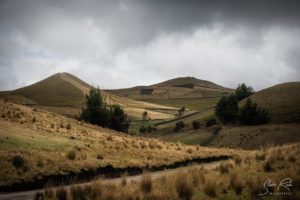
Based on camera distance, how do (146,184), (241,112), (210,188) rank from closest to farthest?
1. (210,188)
2. (146,184)
3. (241,112)

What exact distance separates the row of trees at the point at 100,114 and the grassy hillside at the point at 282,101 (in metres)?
40.5

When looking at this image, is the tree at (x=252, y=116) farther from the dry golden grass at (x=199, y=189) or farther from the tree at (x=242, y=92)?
the dry golden grass at (x=199, y=189)

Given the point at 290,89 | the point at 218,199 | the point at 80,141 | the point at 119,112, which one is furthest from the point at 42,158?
the point at 290,89

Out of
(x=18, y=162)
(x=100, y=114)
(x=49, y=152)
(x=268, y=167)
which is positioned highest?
(x=100, y=114)

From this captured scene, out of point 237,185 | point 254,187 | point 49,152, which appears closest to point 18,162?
point 49,152

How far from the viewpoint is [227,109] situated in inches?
4033

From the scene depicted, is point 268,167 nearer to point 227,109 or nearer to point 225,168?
point 225,168

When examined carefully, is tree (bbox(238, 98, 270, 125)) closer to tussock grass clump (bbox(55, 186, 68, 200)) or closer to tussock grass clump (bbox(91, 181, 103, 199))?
tussock grass clump (bbox(91, 181, 103, 199))

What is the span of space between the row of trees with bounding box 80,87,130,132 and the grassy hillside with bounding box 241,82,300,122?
4055 centimetres

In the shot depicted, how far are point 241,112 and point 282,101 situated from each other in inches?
818

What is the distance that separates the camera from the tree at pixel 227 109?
10088 cm

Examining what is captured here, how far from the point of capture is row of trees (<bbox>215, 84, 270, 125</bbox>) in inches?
3659

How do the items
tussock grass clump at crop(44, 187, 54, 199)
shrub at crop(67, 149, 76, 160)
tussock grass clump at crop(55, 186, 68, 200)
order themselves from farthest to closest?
shrub at crop(67, 149, 76, 160), tussock grass clump at crop(44, 187, 54, 199), tussock grass clump at crop(55, 186, 68, 200)

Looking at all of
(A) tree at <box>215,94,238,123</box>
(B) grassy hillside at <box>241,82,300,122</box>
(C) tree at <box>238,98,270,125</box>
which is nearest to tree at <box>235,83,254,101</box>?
(B) grassy hillside at <box>241,82,300,122</box>
